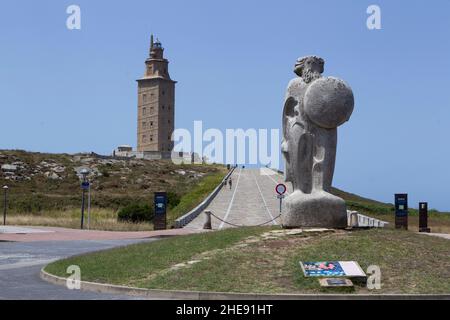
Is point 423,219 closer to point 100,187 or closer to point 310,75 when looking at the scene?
point 310,75

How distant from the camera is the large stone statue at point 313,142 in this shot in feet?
55.6

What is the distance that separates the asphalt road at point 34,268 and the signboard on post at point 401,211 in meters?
11.0

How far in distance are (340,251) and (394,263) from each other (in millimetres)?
1121

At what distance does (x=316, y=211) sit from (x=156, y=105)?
119170 millimetres

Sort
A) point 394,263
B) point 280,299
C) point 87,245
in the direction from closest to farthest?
1. point 280,299
2. point 394,263
3. point 87,245

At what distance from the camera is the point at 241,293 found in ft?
39.7

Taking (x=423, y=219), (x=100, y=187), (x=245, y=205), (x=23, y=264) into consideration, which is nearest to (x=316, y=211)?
(x=23, y=264)

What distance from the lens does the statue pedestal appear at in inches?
665

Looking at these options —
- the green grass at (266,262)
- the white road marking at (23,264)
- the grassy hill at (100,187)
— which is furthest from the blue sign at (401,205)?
the white road marking at (23,264)

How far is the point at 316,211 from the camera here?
16891 millimetres

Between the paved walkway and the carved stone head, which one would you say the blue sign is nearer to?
the paved walkway
